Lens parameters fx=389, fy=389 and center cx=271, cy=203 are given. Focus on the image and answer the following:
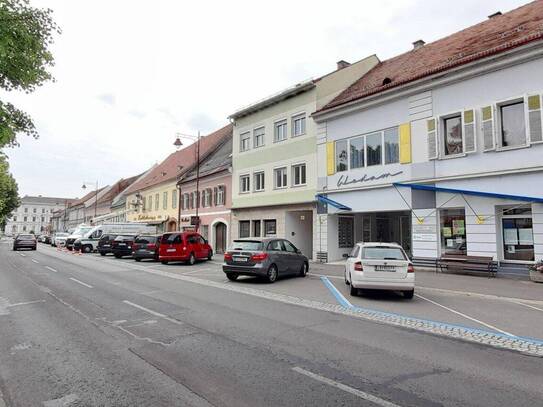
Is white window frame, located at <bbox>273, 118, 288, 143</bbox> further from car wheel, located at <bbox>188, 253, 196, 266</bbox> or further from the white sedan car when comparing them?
the white sedan car

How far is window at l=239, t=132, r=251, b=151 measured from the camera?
29.3m

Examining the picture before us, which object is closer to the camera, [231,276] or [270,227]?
[231,276]

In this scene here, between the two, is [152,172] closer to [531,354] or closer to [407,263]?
[407,263]

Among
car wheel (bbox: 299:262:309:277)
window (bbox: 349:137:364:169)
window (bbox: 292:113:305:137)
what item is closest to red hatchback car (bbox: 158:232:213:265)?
car wheel (bbox: 299:262:309:277)

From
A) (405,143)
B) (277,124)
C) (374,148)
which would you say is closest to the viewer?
(405,143)

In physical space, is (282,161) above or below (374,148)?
above

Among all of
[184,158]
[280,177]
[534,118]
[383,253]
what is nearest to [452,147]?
[534,118]

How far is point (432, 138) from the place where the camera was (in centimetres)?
1730

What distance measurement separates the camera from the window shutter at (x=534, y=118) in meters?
14.1

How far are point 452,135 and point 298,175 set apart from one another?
9942mm

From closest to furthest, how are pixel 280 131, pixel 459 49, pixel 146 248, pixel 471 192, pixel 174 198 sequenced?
pixel 471 192 → pixel 459 49 → pixel 146 248 → pixel 280 131 → pixel 174 198

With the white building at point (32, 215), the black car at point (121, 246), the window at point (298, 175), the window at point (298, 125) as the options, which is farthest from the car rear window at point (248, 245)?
the white building at point (32, 215)

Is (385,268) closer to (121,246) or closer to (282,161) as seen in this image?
(282,161)

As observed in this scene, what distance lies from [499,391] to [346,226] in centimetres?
1853
